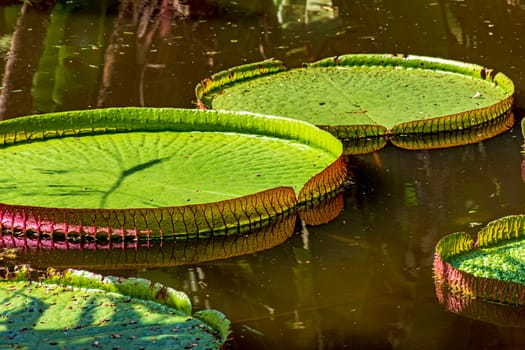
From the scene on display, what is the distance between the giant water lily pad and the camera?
4105mm

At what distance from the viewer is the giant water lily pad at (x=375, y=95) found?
13.5ft

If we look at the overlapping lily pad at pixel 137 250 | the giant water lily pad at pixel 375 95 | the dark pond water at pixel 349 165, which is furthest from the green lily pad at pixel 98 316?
the giant water lily pad at pixel 375 95

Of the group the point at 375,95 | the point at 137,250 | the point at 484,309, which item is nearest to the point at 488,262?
the point at 484,309

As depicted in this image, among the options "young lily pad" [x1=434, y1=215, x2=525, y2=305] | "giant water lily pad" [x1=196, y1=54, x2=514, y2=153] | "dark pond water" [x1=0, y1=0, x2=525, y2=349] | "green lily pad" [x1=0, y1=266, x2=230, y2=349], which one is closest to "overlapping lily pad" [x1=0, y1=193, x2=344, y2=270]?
"dark pond water" [x1=0, y1=0, x2=525, y2=349]

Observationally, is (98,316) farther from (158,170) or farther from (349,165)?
(349,165)

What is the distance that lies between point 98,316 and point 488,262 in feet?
3.31

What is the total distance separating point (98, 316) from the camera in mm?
2605

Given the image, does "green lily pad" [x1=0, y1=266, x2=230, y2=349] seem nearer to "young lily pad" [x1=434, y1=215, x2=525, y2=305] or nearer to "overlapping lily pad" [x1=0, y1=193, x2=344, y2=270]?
"overlapping lily pad" [x1=0, y1=193, x2=344, y2=270]

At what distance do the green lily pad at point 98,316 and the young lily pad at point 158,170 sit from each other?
1.62 feet

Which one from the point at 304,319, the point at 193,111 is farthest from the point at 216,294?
the point at 193,111

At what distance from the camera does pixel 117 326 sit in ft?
8.39

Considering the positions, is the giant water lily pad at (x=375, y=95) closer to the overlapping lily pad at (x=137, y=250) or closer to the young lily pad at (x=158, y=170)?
the young lily pad at (x=158, y=170)

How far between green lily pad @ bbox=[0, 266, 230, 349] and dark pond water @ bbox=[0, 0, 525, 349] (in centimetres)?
15

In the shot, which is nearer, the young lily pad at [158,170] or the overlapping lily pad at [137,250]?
the overlapping lily pad at [137,250]
